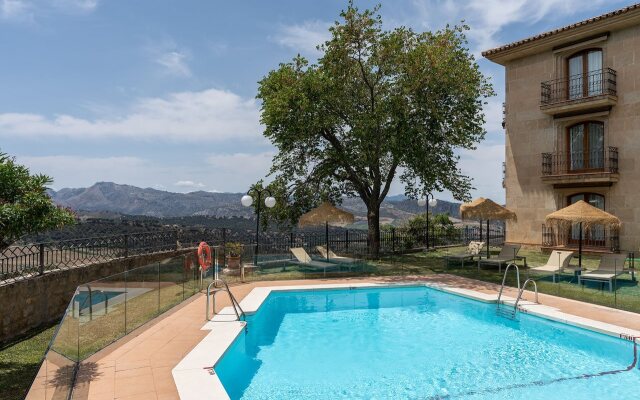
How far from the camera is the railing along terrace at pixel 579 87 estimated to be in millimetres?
19641

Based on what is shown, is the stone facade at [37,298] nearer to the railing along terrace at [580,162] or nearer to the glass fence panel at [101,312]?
the glass fence panel at [101,312]

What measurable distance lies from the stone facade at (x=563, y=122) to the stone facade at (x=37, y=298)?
20.1m

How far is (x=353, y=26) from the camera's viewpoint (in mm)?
18672

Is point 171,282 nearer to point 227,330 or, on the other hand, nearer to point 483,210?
point 227,330

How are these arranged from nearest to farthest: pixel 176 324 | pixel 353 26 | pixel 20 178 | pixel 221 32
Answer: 1. pixel 20 178
2. pixel 176 324
3. pixel 221 32
4. pixel 353 26

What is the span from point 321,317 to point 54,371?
7.52m

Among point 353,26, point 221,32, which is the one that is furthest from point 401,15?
point 221,32

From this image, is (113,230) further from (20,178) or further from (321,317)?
(20,178)

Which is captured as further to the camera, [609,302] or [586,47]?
[586,47]

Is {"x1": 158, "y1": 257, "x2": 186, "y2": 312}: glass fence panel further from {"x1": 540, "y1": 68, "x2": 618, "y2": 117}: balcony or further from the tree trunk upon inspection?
{"x1": 540, "y1": 68, "x2": 618, "y2": 117}: balcony

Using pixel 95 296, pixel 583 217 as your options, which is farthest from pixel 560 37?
pixel 95 296

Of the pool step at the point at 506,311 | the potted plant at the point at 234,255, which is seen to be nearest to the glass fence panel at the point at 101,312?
the potted plant at the point at 234,255

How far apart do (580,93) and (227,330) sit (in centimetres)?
2004

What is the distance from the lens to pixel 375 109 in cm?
1872
